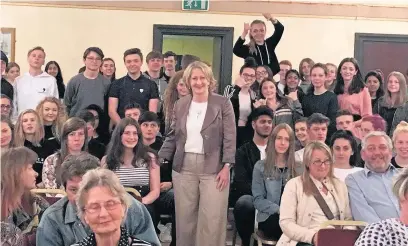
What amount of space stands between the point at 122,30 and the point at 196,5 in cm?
96

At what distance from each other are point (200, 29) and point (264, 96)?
2.85 meters

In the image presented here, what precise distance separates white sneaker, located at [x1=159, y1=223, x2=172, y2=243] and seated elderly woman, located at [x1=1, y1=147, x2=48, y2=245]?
74.1 inches

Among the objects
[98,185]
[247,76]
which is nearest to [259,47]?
[247,76]

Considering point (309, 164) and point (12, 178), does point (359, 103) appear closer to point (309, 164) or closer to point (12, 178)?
point (309, 164)

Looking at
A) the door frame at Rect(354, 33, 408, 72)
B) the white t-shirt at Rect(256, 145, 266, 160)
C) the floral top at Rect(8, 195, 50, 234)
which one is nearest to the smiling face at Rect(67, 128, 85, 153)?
the floral top at Rect(8, 195, 50, 234)

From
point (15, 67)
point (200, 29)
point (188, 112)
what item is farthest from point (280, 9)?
point (188, 112)

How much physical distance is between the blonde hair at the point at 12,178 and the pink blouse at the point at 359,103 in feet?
10.1

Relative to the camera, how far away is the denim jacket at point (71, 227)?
2.43 meters

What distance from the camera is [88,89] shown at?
4.98m

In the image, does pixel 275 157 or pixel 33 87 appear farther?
pixel 33 87

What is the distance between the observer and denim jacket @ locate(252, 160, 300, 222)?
3885 mm

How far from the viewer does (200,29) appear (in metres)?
7.65

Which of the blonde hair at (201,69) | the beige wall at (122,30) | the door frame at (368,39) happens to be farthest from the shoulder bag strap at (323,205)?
the door frame at (368,39)

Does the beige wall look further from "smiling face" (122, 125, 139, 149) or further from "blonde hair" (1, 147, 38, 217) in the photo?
"blonde hair" (1, 147, 38, 217)
